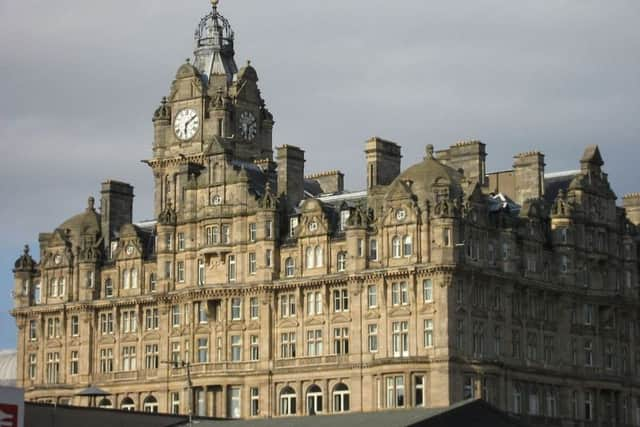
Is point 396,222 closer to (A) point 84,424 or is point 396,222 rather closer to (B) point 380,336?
(B) point 380,336

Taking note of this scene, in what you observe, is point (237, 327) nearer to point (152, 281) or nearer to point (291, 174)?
point (152, 281)

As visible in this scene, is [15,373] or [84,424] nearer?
[84,424]

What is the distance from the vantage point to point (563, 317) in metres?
150

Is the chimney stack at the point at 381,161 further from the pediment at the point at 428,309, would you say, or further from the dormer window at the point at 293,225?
the pediment at the point at 428,309

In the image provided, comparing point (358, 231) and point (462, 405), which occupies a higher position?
point (358, 231)

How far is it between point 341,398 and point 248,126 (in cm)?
2981

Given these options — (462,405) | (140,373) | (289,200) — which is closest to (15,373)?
(140,373)

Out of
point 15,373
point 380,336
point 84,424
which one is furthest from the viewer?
point 15,373

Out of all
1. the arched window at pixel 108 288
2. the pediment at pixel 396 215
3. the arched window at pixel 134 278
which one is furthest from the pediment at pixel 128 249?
the pediment at pixel 396 215

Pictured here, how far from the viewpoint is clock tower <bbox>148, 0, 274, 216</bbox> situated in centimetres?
16212

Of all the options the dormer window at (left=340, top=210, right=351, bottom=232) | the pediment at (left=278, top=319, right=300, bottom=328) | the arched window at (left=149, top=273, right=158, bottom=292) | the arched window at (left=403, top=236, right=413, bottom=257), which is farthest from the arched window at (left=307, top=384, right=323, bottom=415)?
the arched window at (left=149, top=273, right=158, bottom=292)

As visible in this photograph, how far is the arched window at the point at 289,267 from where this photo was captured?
149 meters

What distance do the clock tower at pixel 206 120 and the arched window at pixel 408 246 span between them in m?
21.6

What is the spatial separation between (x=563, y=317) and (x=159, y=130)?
38063 millimetres
